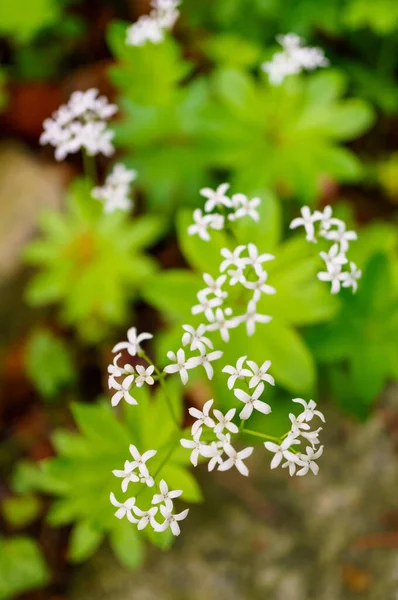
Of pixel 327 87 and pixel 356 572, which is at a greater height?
pixel 327 87

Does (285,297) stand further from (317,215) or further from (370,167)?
(370,167)

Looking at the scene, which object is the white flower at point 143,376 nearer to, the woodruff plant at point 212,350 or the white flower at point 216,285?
the woodruff plant at point 212,350

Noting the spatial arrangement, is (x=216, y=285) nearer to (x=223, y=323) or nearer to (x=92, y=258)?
(x=223, y=323)

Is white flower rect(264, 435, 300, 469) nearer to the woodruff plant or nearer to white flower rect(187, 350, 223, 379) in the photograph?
the woodruff plant

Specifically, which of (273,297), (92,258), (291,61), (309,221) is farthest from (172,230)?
(309,221)

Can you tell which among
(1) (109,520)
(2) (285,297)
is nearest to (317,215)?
(2) (285,297)

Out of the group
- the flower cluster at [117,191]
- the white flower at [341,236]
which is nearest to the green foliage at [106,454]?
the white flower at [341,236]
